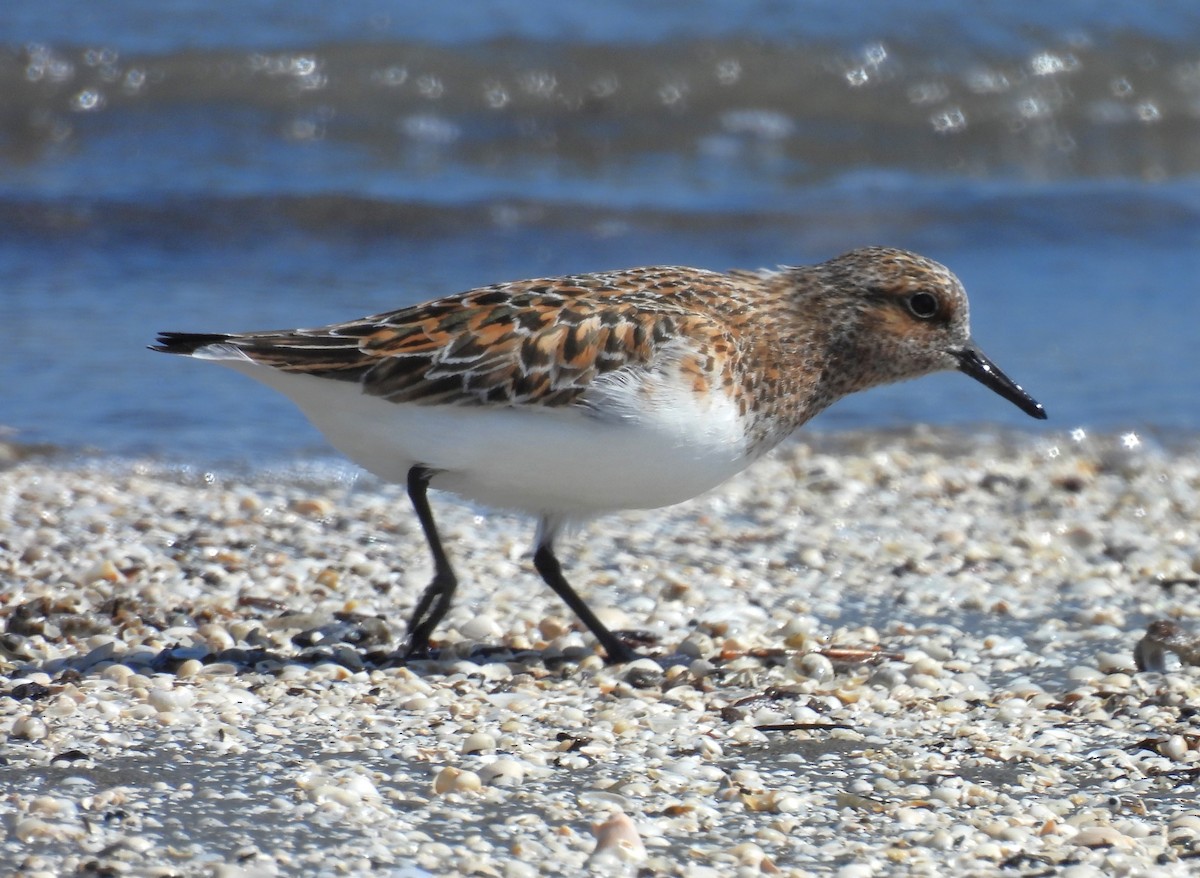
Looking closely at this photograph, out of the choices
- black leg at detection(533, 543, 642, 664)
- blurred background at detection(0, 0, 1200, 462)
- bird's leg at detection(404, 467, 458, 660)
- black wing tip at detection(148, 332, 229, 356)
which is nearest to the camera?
black wing tip at detection(148, 332, 229, 356)

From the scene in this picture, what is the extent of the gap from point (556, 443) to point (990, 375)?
170 centimetres

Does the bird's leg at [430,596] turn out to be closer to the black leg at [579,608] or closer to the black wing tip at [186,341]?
the black leg at [579,608]

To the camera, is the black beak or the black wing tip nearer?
the black wing tip

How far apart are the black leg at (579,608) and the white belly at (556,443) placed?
0.34m

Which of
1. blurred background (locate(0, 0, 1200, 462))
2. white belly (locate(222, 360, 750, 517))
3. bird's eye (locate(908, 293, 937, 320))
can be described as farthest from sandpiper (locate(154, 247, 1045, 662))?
blurred background (locate(0, 0, 1200, 462))

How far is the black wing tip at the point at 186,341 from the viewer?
16.0 feet

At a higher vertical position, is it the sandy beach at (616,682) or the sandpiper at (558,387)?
the sandpiper at (558,387)

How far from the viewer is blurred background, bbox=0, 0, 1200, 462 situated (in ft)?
31.7

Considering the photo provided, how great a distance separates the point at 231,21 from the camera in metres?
15.0

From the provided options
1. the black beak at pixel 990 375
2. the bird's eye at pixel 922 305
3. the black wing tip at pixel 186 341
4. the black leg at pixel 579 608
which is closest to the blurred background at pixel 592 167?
the black beak at pixel 990 375

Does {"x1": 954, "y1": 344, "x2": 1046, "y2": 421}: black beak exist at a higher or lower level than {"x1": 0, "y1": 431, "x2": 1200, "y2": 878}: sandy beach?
higher

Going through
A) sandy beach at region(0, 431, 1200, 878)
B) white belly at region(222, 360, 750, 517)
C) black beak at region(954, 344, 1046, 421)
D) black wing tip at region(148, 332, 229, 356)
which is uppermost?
black beak at region(954, 344, 1046, 421)

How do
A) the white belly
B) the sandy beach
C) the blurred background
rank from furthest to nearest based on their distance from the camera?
1. the blurred background
2. the white belly
3. the sandy beach

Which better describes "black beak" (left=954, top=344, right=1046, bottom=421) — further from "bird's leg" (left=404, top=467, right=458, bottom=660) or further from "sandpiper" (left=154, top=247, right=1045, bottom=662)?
"bird's leg" (left=404, top=467, right=458, bottom=660)
